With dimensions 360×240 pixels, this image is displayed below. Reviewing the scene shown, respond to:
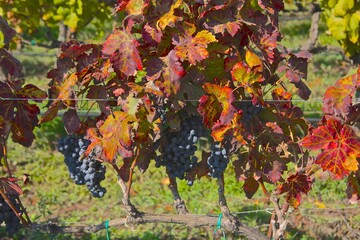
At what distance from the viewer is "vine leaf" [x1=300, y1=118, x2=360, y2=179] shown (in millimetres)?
2510

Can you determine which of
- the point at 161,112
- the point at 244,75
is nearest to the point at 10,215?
the point at 161,112

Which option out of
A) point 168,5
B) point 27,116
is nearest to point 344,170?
point 168,5

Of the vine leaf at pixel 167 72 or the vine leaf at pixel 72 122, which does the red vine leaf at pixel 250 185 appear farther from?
the vine leaf at pixel 72 122

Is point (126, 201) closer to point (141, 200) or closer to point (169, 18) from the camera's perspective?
point (169, 18)

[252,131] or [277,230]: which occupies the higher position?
[252,131]

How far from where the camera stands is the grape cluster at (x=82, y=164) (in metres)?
2.90

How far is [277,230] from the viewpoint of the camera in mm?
2979

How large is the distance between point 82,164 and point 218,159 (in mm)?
572

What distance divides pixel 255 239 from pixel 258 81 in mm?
780

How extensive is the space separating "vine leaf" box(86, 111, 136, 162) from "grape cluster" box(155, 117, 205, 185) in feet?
0.81

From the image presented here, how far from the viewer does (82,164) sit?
9.61ft

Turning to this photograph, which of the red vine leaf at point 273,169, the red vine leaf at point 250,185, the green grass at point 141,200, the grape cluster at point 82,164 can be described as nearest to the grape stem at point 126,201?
the grape cluster at point 82,164

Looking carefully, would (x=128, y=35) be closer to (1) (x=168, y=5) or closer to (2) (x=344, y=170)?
(1) (x=168, y=5)

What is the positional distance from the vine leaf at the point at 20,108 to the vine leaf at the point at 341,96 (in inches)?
43.8
